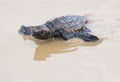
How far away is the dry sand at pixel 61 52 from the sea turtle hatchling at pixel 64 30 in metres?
0.09

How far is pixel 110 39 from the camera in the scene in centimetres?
370

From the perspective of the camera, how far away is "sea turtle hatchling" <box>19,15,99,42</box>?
12.1 ft

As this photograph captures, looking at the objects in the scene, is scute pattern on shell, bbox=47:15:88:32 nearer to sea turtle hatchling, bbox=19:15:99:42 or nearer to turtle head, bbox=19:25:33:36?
sea turtle hatchling, bbox=19:15:99:42

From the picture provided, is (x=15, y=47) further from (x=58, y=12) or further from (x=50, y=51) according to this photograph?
(x=58, y=12)

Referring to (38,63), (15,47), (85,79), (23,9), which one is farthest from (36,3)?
(85,79)

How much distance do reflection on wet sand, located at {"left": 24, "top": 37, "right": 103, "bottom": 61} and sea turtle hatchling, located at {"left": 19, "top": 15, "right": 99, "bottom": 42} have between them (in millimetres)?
70

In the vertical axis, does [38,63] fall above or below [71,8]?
below

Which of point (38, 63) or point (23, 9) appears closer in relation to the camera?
point (38, 63)

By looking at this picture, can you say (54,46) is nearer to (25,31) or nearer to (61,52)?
(61,52)

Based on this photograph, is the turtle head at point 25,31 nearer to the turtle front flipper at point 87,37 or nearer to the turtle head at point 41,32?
the turtle head at point 41,32

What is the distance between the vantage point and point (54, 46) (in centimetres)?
369

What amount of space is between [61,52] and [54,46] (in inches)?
8.7

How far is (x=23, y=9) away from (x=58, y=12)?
0.69 metres

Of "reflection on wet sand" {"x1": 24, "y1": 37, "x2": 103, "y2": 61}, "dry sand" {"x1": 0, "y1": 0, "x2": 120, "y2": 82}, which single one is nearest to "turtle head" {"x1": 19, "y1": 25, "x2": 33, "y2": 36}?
"dry sand" {"x1": 0, "y1": 0, "x2": 120, "y2": 82}
